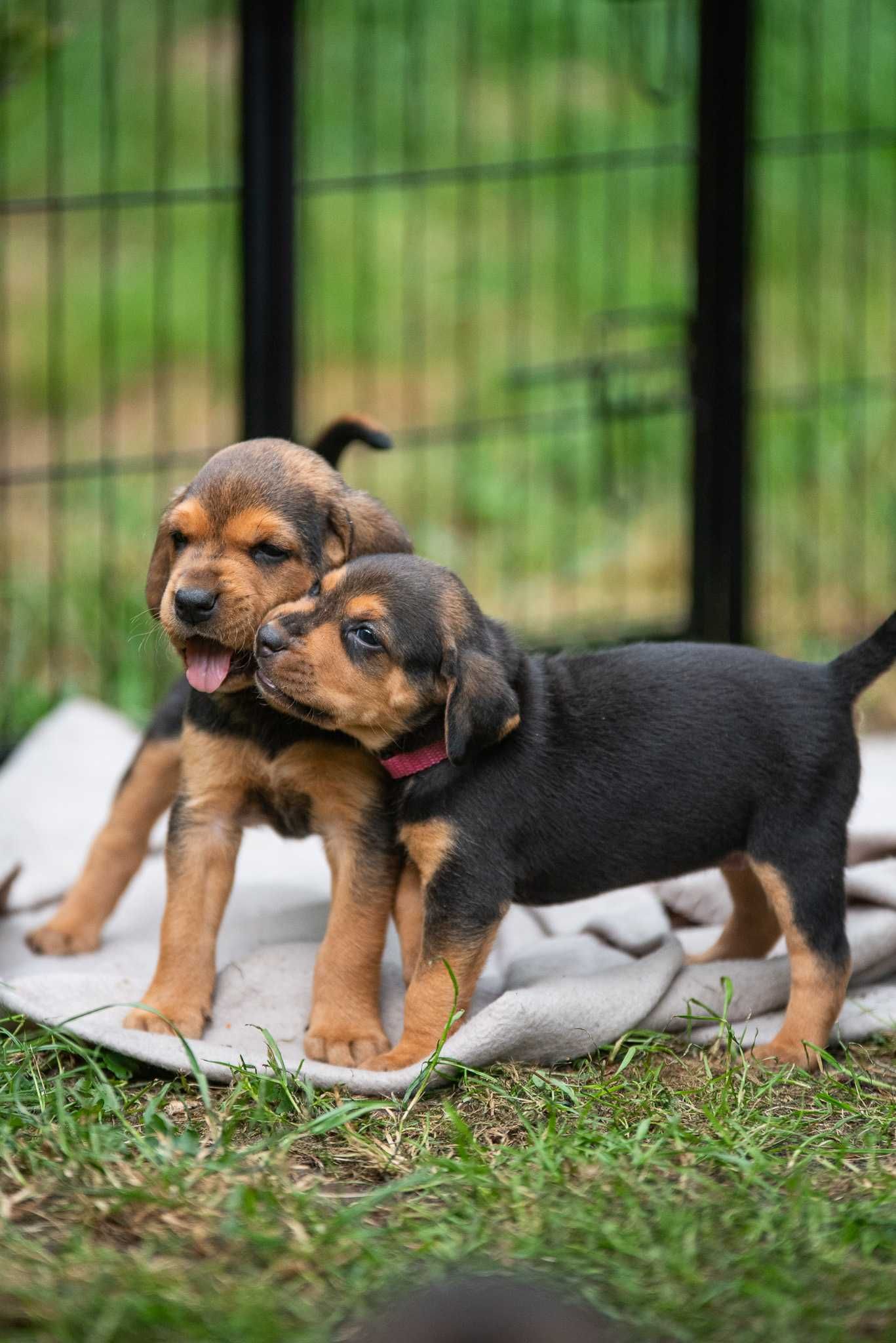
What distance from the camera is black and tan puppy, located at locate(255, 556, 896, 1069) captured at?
3.77m

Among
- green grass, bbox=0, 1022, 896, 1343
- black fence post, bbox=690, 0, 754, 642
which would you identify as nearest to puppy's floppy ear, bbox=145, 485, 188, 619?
green grass, bbox=0, 1022, 896, 1343

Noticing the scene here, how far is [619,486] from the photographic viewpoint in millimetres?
9141

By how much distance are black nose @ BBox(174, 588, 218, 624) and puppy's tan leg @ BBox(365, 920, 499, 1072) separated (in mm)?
878

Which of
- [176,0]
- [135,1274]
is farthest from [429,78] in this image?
[135,1274]

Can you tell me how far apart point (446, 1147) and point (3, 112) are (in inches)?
391

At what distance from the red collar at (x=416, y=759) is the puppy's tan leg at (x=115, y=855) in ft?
3.09

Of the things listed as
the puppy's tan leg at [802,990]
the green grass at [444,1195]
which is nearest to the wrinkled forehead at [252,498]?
the green grass at [444,1195]

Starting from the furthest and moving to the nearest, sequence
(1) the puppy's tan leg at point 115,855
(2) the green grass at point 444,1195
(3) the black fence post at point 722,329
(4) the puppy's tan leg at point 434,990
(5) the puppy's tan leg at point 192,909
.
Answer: (3) the black fence post at point 722,329 → (1) the puppy's tan leg at point 115,855 → (5) the puppy's tan leg at point 192,909 → (4) the puppy's tan leg at point 434,990 → (2) the green grass at point 444,1195

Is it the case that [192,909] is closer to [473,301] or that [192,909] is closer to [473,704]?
[473,704]

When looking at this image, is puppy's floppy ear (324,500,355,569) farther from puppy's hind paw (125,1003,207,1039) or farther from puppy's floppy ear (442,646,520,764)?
puppy's hind paw (125,1003,207,1039)

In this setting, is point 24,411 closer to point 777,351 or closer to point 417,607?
point 777,351

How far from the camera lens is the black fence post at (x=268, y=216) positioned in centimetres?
652

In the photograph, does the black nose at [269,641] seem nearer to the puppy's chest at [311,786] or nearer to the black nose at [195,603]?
the black nose at [195,603]

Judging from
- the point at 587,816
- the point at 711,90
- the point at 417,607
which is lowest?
the point at 587,816
